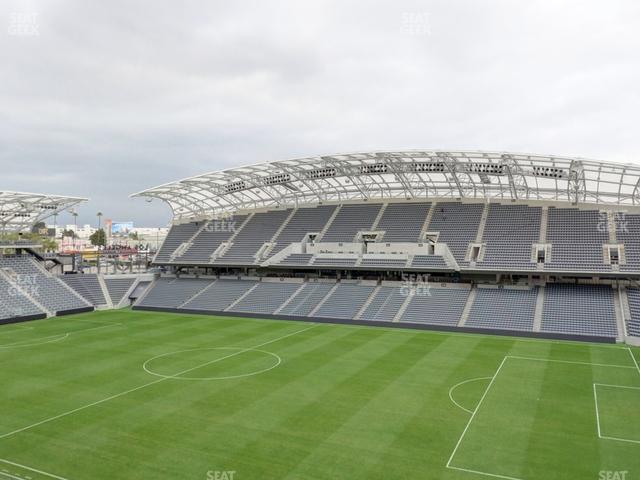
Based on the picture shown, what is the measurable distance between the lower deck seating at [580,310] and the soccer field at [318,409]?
221cm

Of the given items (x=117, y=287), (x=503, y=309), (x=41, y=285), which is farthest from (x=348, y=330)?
(x=41, y=285)

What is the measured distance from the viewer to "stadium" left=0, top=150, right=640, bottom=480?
15.3m

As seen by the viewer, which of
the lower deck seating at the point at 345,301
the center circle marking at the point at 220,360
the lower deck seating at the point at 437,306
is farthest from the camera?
the lower deck seating at the point at 345,301

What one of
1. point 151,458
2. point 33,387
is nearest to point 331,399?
point 151,458

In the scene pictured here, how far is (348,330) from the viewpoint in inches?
1380

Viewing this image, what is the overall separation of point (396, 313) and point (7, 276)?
A: 34.0 m

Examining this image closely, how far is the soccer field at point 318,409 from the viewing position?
559 inches

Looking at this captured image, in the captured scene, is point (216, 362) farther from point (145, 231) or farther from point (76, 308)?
point (145, 231)

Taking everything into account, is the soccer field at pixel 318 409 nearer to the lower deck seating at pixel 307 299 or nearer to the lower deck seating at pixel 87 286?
the lower deck seating at pixel 307 299

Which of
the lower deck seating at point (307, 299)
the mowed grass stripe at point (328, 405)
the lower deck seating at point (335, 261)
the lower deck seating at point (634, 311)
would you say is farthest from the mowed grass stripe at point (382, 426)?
the lower deck seating at point (335, 261)

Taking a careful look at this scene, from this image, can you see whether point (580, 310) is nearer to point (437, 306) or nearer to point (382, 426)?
point (437, 306)

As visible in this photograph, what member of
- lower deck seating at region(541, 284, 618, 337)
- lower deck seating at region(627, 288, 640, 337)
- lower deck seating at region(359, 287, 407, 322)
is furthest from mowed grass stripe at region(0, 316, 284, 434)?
lower deck seating at region(627, 288, 640, 337)

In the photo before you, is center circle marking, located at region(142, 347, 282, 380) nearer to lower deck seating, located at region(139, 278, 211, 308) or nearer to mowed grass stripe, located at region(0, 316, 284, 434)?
mowed grass stripe, located at region(0, 316, 284, 434)

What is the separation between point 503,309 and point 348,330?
450 inches
